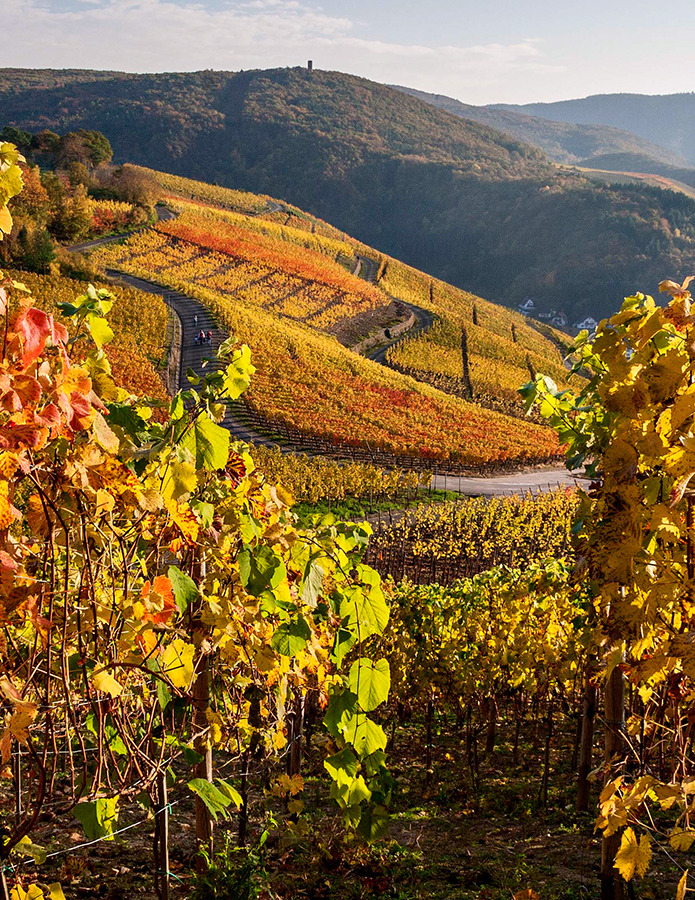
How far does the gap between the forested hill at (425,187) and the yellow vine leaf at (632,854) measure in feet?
433

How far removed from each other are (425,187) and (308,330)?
13460 centimetres

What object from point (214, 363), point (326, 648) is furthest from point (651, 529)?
point (214, 363)

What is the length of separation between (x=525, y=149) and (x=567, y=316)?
85610mm

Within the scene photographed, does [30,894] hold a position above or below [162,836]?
above

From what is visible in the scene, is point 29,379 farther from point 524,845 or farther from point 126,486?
point 524,845

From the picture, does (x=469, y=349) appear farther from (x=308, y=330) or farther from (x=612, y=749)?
(x=612, y=749)

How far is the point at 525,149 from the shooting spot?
190 meters

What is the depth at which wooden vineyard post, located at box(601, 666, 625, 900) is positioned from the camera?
9.75 feet

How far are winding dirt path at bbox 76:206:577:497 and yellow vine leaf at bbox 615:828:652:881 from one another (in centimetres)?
1160

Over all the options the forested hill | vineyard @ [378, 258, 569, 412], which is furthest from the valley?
the forested hill

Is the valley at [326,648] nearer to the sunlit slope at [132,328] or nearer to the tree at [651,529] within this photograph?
the tree at [651,529]

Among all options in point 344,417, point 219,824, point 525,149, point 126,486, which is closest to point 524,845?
point 219,824

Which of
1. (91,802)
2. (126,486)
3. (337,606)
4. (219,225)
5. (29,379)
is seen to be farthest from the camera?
(219,225)

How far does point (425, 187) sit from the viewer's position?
169000mm
